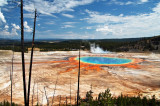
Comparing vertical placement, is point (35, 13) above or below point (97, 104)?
above

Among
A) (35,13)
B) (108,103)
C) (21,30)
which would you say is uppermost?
(35,13)

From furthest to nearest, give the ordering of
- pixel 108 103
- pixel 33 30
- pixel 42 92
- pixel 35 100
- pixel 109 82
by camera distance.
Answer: pixel 109 82 → pixel 42 92 → pixel 35 100 → pixel 108 103 → pixel 33 30

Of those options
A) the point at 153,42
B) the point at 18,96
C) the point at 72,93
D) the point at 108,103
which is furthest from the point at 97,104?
the point at 153,42

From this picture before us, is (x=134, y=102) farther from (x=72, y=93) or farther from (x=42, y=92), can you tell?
(x=42, y=92)

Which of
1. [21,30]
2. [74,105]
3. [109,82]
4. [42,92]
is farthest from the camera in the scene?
[109,82]

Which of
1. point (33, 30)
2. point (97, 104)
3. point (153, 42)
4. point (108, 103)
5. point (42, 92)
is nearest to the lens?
point (33, 30)

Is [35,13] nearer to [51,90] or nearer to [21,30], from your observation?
[21,30]

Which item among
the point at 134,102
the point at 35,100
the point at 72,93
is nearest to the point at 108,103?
the point at 134,102

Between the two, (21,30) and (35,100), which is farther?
(35,100)

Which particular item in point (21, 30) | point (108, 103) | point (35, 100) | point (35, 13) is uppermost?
point (35, 13)
